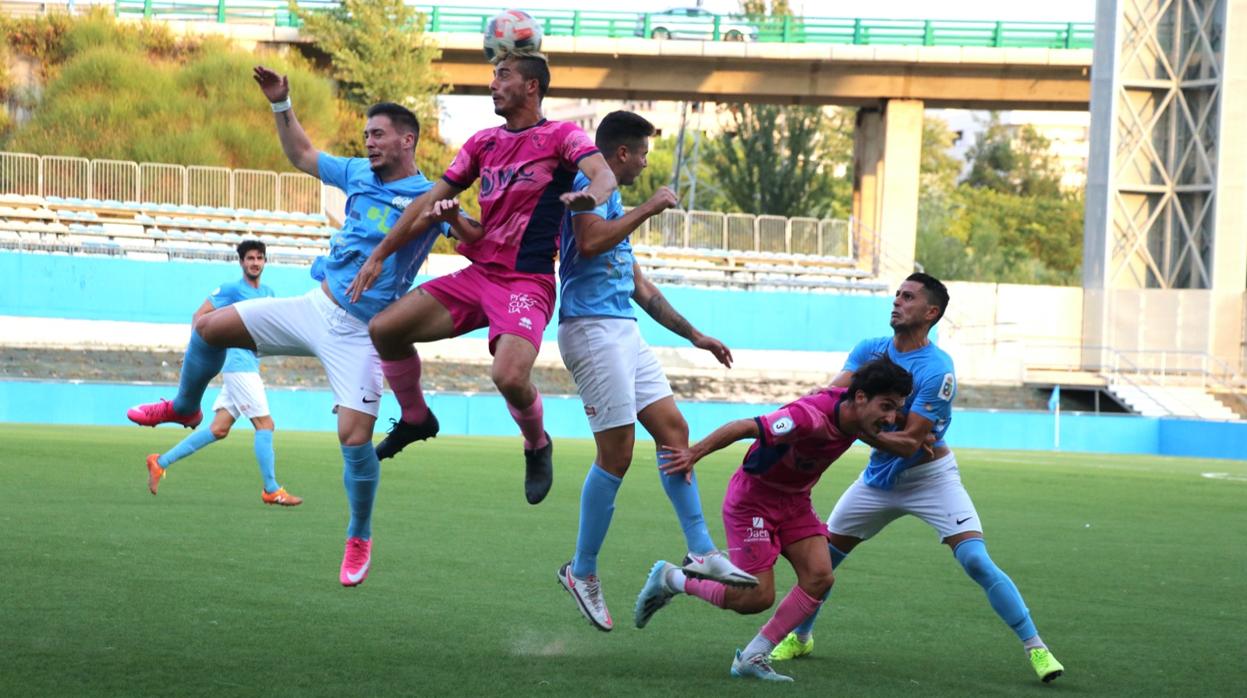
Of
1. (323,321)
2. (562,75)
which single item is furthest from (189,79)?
(323,321)

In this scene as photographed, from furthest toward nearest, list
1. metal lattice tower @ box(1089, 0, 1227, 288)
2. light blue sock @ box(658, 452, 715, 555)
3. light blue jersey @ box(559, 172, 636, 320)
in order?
metal lattice tower @ box(1089, 0, 1227, 288) → light blue jersey @ box(559, 172, 636, 320) → light blue sock @ box(658, 452, 715, 555)

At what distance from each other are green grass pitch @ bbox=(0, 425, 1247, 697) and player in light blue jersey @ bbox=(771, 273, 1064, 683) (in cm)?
35

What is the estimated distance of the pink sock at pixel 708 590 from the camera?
266 inches

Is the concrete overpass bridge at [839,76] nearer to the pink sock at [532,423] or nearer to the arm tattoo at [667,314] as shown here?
the arm tattoo at [667,314]

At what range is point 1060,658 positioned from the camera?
7.16 m

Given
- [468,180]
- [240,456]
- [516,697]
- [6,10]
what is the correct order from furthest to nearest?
[6,10] < [240,456] < [468,180] < [516,697]

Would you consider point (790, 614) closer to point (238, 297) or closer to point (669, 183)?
point (238, 297)

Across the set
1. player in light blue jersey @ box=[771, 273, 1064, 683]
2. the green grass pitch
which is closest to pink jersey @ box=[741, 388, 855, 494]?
player in light blue jersey @ box=[771, 273, 1064, 683]

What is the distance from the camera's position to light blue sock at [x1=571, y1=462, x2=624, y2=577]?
717cm

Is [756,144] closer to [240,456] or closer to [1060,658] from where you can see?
[240,456]

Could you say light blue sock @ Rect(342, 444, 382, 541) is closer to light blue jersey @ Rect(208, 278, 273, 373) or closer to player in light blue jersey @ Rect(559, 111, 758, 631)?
player in light blue jersey @ Rect(559, 111, 758, 631)

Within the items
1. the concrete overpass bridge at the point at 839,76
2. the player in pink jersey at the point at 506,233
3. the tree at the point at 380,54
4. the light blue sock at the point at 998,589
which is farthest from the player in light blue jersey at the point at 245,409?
the concrete overpass bridge at the point at 839,76

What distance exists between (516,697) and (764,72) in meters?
39.7

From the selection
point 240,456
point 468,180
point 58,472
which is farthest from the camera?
point 240,456
